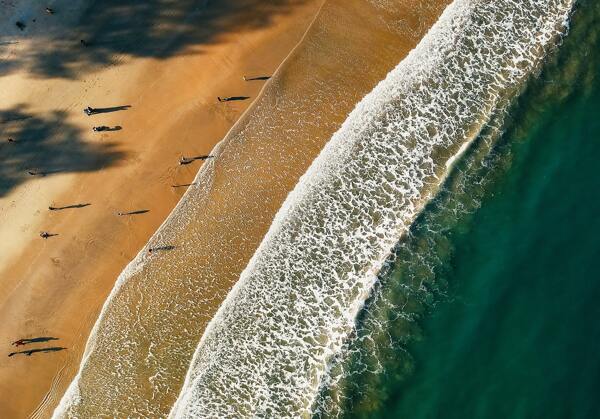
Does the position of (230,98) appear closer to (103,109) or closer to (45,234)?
(103,109)

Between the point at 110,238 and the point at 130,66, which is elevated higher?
the point at 130,66

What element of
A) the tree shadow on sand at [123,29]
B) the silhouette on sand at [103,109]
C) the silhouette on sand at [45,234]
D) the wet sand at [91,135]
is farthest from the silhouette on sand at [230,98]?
the silhouette on sand at [45,234]

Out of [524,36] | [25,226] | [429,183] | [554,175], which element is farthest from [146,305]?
[524,36]

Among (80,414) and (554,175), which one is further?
(554,175)

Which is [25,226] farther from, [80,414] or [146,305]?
[80,414]

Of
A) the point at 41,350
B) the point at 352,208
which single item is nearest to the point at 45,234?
the point at 41,350

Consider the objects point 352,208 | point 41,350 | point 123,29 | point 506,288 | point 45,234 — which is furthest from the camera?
point 123,29

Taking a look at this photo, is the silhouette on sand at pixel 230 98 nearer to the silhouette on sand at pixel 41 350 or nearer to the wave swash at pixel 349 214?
the wave swash at pixel 349 214
